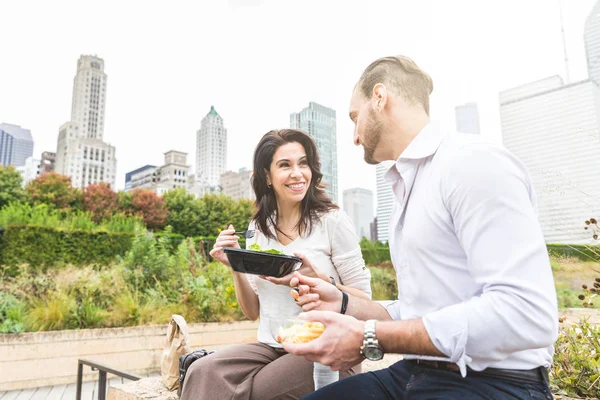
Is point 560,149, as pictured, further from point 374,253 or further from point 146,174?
point 146,174

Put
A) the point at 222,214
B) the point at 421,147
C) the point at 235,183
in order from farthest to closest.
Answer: the point at 235,183, the point at 222,214, the point at 421,147

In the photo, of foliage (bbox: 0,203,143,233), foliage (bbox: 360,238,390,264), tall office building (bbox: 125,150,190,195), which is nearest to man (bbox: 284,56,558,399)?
foliage (bbox: 0,203,143,233)

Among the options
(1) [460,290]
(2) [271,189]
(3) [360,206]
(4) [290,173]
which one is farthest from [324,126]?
(1) [460,290]

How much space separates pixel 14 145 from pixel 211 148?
351 ft

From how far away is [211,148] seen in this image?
140 m

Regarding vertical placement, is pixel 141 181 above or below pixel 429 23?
above

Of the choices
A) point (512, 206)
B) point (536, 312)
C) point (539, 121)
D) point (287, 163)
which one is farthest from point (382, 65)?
point (539, 121)

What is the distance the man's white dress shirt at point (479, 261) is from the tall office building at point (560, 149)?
0.15 meters

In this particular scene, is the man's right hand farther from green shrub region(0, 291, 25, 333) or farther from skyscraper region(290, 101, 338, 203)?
skyscraper region(290, 101, 338, 203)

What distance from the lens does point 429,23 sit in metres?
6.86

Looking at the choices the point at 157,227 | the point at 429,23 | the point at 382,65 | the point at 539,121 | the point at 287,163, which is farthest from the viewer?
the point at 157,227

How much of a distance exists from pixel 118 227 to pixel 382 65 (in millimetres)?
9900

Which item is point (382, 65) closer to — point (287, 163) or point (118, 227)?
point (287, 163)

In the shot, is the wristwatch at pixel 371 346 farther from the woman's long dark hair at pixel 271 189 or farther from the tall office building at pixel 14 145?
the tall office building at pixel 14 145
